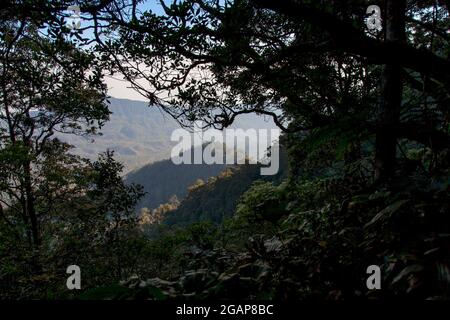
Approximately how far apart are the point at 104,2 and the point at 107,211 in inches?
345

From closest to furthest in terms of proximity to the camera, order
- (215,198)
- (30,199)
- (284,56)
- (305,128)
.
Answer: (284,56) < (305,128) < (30,199) < (215,198)

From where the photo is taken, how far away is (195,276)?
2797 millimetres

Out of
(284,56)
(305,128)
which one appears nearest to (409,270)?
(284,56)

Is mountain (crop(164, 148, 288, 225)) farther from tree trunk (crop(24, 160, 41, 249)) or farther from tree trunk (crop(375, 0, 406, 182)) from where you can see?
tree trunk (crop(375, 0, 406, 182))

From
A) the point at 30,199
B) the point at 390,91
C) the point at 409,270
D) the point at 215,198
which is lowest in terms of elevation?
the point at 409,270

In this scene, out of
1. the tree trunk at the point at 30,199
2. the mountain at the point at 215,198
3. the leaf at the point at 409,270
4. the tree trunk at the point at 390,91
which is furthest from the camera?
the mountain at the point at 215,198

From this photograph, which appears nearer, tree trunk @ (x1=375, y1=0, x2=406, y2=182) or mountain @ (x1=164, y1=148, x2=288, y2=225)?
tree trunk @ (x1=375, y1=0, x2=406, y2=182)

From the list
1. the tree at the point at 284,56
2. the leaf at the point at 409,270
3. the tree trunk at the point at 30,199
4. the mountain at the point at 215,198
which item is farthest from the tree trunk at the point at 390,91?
the mountain at the point at 215,198

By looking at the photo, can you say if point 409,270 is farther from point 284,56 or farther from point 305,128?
point 305,128

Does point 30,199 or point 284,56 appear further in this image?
point 30,199

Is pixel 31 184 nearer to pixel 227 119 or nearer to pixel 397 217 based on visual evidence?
pixel 227 119

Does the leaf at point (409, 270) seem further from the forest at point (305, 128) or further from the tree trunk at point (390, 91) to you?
the tree trunk at point (390, 91)

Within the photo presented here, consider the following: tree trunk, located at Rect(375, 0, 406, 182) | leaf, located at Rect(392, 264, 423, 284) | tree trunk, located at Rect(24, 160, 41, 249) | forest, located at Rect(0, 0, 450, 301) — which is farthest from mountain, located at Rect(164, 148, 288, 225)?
leaf, located at Rect(392, 264, 423, 284)

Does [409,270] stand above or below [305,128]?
below
